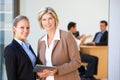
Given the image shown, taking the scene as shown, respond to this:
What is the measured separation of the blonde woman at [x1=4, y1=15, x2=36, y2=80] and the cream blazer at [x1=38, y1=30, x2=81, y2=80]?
0.19 m

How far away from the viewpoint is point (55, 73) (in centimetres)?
217

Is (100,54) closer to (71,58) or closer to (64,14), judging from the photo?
(64,14)

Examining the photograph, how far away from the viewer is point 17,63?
2035mm

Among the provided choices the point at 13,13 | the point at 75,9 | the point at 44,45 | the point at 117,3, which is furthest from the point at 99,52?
the point at 44,45

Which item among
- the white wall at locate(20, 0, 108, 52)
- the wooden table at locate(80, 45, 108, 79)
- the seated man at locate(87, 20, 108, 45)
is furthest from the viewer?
the white wall at locate(20, 0, 108, 52)

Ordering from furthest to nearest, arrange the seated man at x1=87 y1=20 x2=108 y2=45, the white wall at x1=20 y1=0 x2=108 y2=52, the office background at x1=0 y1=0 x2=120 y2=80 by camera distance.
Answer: the white wall at x1=20 y1=0 x2=108 y2=52, the seated man at x1=87 y1=20 x2=108 y2=45, the office background at x1=0 y1=0 x2=120 y2=80

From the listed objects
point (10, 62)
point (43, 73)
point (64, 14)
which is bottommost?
point (43, 73)

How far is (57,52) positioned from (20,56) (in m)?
0.31

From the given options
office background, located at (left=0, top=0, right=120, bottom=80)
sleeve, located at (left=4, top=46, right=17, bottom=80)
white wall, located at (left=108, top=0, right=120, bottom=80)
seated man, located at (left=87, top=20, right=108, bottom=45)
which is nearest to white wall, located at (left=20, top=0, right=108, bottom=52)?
office background, located at (left=0, top=0, right=120, bottom=80)

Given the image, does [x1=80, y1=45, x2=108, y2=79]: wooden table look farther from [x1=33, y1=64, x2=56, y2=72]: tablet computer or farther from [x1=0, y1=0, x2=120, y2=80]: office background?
[x1=33, y1=64, x2=56, y2=72]: tablet computer

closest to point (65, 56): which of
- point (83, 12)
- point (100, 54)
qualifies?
point (100, 54)

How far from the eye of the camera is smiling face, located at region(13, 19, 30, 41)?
2.11 m

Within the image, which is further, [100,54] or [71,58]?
[100,54]

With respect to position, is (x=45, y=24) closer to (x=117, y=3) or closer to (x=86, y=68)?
(x=117, y=3)
